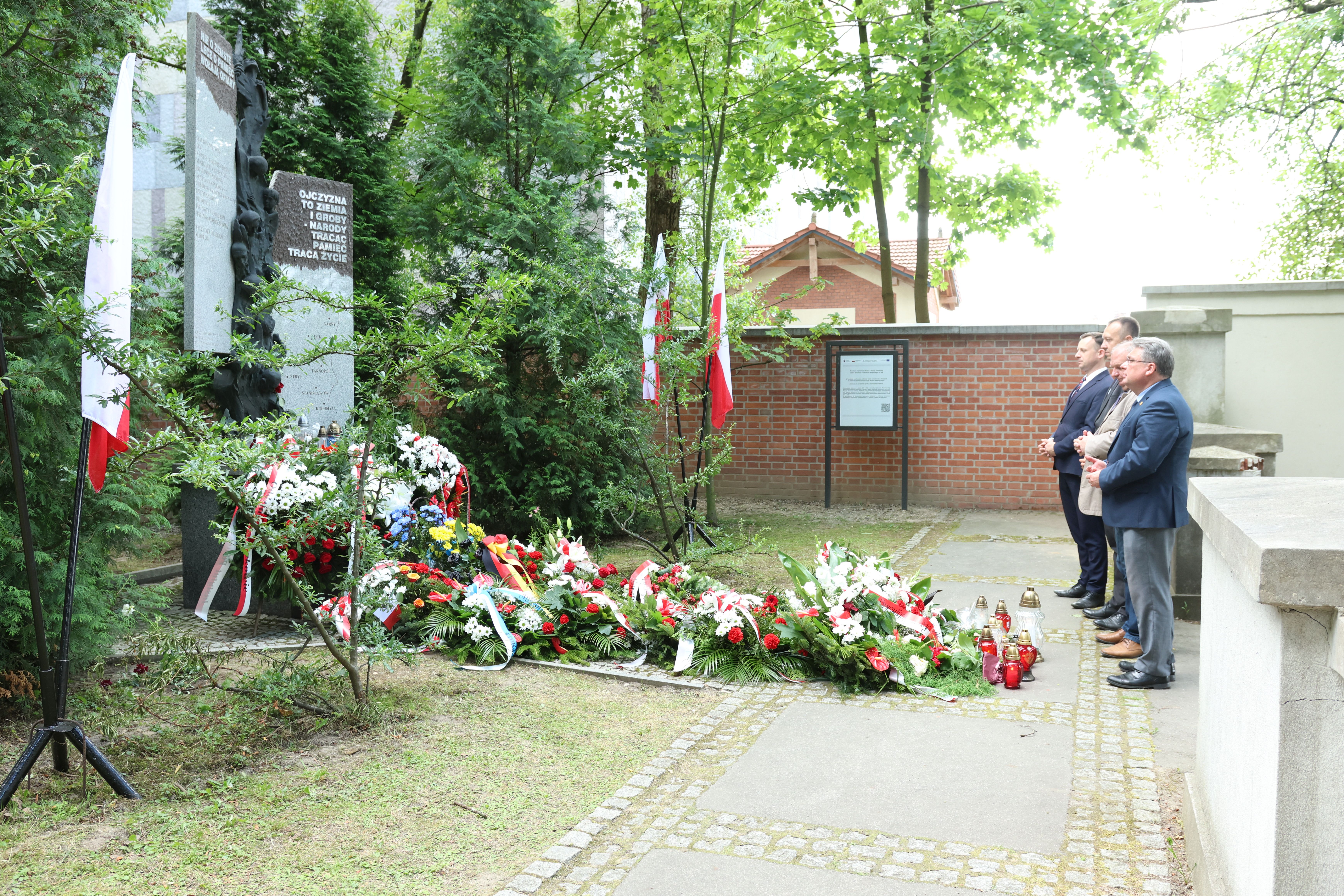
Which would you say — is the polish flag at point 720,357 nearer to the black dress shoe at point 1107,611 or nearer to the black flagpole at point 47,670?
the black dress shoe at point 1107,611

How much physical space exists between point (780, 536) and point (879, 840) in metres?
7.09

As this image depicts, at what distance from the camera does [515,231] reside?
30.7ft

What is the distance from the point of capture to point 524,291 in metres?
4.43

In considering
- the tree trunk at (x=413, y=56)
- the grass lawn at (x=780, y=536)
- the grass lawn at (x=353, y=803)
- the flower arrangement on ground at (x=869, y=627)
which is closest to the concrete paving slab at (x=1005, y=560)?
the grass lawn at (x=780, y=536)

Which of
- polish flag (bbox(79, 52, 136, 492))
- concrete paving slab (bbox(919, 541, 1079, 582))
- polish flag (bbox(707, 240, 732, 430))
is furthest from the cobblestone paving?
polish flag (bbox(707, 240, 732, 430))

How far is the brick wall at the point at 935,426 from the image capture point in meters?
12.3

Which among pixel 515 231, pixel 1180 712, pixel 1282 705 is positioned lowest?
pixel 1180 712

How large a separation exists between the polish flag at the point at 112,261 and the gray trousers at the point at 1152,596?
4.72m

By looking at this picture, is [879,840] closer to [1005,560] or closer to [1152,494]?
[1152,494]

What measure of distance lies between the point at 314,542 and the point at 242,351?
238 centimetres

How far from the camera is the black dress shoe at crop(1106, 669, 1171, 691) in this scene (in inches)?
199

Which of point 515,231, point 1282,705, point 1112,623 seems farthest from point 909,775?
point 515,231

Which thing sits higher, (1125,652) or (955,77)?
(955,77)

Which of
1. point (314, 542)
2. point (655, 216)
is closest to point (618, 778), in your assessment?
point (314, 542)
